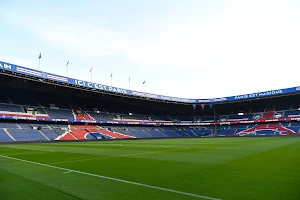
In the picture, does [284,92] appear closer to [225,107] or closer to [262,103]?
[262,103]

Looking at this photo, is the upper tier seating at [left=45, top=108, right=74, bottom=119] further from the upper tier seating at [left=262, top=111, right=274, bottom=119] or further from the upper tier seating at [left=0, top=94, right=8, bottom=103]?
the upper tier seating at [left=262, top=111, right=274, bottom=119]

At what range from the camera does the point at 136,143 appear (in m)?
28.9

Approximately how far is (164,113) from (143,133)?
1694 centimetres

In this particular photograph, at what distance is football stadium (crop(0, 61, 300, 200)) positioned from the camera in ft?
18.1

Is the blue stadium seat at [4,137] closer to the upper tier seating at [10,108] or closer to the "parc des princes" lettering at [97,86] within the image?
the upper tier seating at [10,108]

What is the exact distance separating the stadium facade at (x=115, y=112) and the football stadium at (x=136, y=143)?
20 cm

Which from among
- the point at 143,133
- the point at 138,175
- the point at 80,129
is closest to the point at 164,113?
the point at 143,133

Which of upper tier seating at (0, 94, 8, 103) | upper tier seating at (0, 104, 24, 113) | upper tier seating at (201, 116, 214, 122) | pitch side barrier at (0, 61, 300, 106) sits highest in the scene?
pitch side barrier at (0, 61, 300, 106)

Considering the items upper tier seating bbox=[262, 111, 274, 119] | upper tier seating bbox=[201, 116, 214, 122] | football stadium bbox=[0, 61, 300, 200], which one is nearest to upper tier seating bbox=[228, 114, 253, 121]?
football stadium bbox=[0, 61, 300, 200]

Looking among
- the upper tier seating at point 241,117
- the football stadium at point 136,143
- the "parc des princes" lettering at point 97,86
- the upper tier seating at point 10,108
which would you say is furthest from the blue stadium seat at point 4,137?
the upper tier seating at point 241,117

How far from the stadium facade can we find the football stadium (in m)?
0.20

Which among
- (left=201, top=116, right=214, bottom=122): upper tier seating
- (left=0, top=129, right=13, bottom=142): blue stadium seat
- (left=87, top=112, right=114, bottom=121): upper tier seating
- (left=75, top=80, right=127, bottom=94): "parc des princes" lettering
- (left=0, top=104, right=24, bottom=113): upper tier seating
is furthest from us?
(left=201, top=116, right=214, bottom=122): upper tier seating

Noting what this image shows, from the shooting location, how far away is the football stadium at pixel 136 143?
5523 millimetres

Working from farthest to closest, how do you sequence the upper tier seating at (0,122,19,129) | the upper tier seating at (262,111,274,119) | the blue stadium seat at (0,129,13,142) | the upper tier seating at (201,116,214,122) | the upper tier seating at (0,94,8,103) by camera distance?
the upper tier seating at (201,116,214,122) < the upper tier seating at (262,111,274,119) < the upper tier seating at (0,94,8,103) < the upper tier seating at (0,122,19,129) < the blue stadium seat at (0,129,13,142)
